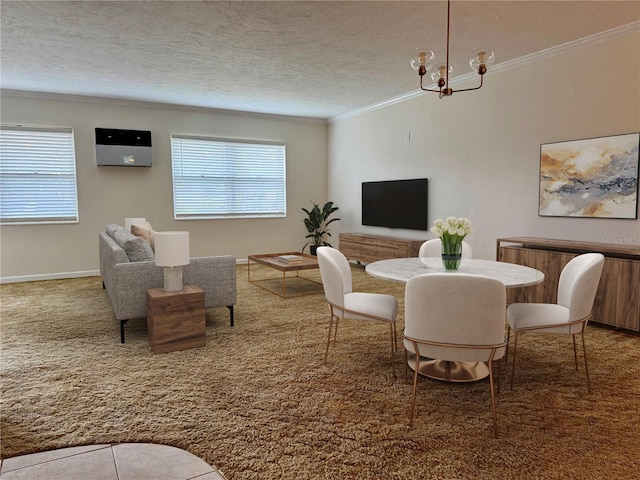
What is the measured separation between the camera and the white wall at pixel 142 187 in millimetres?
5965

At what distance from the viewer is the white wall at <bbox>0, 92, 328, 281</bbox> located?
5965mm

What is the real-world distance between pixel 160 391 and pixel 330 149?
20.4 feet

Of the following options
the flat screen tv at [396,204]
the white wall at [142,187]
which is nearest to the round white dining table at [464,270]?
the flat screen tv at [396,204]

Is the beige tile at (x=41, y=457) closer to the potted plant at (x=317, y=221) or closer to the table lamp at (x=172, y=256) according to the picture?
the table lamp at (x=172, y=256)

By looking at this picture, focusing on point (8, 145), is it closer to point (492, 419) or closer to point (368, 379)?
point (368, 379)

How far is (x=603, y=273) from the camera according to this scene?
359 centimetres

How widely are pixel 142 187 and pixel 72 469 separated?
212 inches

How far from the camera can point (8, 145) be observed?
228 inches

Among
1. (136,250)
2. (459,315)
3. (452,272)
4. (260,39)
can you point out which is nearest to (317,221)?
(260,39)

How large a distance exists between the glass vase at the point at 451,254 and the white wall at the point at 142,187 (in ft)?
16.8

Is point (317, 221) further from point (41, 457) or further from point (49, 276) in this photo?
point (41, 457)

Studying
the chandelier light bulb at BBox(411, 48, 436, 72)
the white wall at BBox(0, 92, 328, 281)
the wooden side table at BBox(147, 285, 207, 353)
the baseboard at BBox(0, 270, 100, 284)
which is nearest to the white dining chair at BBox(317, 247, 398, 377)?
the wooden side table at BBox(147, 285, 207, 353)

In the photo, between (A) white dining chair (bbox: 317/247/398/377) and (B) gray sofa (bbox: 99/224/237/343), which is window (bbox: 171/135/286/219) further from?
(A) white dining chair (bbox: 317/247/398/377)

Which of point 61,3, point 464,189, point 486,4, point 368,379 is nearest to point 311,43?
point 486,4
